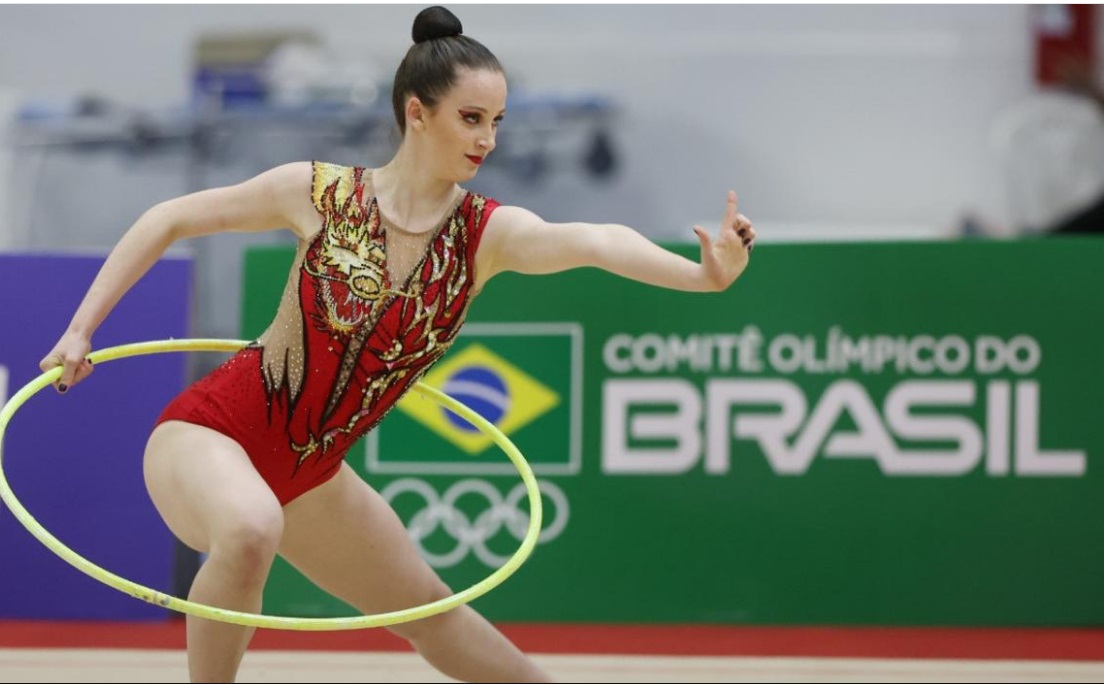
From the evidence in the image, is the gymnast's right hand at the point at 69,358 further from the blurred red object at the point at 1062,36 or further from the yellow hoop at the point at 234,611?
the blurred red object at the point at 1062,36

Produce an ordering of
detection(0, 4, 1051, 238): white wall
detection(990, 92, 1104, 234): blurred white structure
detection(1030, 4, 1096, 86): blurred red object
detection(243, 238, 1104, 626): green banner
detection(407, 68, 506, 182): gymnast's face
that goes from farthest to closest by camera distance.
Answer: detection(0, 4, 1051, 238): white wall, detection(1030, 4, 1096, 86): blurred red object, detection(990, 92, 1104, 234): blurred white structure, detection(243, 238, 1104, 626): green banner, detection(407, 68, 506, 182): gymnast's face

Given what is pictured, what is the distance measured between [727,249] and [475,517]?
2854 millimetres

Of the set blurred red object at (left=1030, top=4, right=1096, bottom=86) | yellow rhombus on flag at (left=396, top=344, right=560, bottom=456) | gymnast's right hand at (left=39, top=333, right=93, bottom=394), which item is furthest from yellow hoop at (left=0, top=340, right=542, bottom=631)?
blurred red object at (left=1030, top=4, right=1096, bottom=86)

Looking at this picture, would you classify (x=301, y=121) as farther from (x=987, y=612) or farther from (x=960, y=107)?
(x=987, y=612)

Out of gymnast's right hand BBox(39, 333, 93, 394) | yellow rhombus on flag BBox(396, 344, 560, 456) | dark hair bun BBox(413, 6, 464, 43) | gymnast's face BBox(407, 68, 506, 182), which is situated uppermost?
dark hair bun BBox(413, 6, 464, 43)

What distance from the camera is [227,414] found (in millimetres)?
3092

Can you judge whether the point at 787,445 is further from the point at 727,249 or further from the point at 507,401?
the point at 727,249

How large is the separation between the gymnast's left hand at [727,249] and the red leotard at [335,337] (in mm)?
592

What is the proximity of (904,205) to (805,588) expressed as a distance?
13.8 ft

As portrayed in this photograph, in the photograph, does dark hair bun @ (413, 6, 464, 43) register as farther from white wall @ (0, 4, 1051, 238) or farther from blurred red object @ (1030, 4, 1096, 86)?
blurred red object @ (1030, 4, 1096, 86)

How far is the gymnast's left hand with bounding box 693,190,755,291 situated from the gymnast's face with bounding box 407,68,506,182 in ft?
1.75

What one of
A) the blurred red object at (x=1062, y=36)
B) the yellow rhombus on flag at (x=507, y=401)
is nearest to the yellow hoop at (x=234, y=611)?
the yellow rhombus on flag at (x=507, y=401)

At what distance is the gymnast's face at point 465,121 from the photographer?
3.03m

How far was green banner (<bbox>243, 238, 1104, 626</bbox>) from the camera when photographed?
538cm
